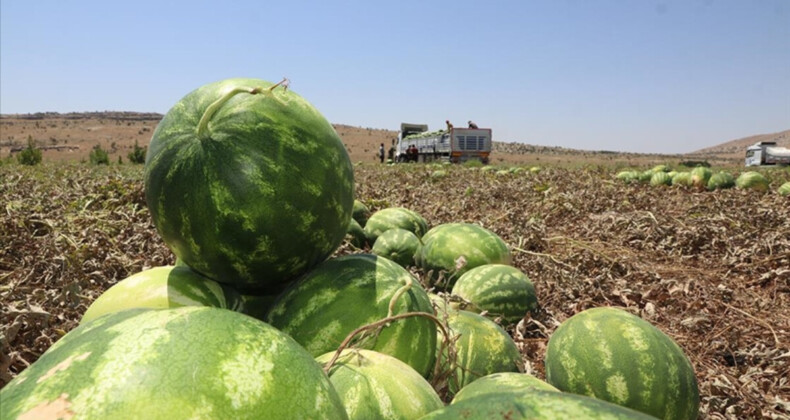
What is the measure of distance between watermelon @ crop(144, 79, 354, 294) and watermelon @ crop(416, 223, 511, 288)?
192 cm

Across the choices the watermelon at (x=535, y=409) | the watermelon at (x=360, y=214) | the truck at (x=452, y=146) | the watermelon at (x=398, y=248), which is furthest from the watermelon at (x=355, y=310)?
the truck at (x=452, y=146)

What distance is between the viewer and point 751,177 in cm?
1074

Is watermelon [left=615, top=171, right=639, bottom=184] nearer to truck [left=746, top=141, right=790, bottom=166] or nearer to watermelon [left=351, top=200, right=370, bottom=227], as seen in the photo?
watermelon [left=351, top=200, right=370, bottom=227]

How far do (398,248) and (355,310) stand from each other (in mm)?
2525

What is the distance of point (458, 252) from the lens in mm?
4062

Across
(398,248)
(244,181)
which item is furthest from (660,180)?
(244,181)

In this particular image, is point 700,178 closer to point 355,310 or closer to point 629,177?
point 629,177

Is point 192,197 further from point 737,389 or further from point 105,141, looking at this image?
point 105,141

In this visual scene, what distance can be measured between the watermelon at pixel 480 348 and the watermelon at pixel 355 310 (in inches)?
12.9

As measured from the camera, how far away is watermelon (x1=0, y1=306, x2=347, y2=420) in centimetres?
95

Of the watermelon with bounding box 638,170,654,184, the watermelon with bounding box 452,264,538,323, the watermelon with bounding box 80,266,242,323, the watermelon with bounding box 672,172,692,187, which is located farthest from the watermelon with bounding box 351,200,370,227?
the watermelon with bounding box 638,170,654,184

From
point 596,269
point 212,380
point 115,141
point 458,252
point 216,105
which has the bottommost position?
point 596,269

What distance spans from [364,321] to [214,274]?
0.68 m

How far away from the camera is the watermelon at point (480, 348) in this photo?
92.7 inches
